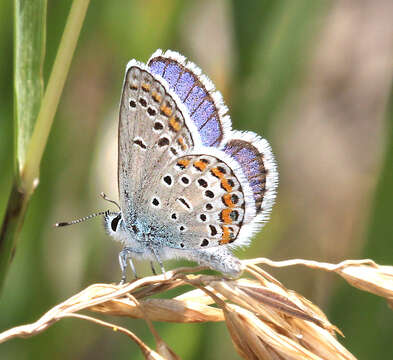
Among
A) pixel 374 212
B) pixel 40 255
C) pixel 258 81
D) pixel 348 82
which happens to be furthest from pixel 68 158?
pixel 348 82

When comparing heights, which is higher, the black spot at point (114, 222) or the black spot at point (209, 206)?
the black spot at point (209, 206)

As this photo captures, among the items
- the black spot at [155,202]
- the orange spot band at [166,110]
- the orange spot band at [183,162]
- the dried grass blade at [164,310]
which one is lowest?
the dried grass blade at [164,310]

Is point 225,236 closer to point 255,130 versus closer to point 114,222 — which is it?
point 114,222

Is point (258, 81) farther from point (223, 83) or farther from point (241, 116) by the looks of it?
point (223, 83)

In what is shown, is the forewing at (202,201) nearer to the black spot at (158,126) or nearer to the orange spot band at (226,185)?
the orange spot band at (226,185)

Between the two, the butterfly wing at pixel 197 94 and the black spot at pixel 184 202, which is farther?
the black spot at pixel 184 202

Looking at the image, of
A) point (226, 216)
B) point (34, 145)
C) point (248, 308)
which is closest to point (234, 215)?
point (226, 216)

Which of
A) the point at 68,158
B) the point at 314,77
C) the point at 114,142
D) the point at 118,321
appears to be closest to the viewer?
the point at 68,158

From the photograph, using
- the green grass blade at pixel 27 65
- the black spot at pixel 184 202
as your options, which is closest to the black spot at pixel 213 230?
the black spot at pixel 184 202
